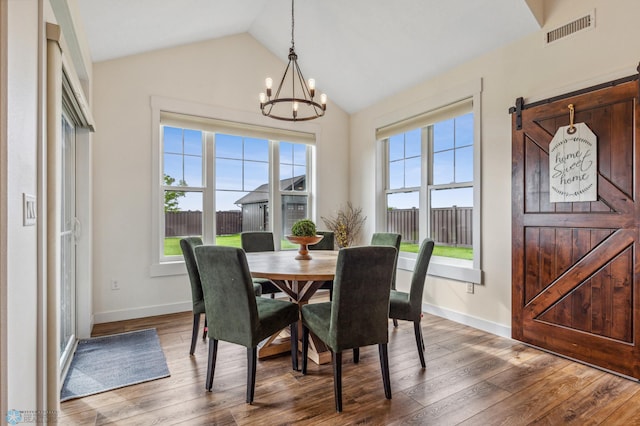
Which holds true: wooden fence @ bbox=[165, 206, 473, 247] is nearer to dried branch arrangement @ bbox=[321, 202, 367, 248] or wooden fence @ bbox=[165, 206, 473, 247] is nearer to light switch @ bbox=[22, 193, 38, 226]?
dried branch arrangement @ bbox=[321, 202, 367, 248]

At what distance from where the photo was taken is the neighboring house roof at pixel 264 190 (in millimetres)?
4562

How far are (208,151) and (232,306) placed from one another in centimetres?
269

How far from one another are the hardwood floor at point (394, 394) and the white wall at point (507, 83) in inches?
26.5

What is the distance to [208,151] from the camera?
4234 mm

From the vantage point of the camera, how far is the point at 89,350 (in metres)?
2.80

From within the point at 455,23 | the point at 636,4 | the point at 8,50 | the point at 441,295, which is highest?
the point at 455,23

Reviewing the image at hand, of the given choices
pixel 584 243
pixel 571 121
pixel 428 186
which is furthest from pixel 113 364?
pixel 571 121

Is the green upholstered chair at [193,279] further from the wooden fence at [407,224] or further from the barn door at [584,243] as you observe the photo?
the barn door at [584,243]

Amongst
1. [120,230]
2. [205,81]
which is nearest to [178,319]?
[120,230]

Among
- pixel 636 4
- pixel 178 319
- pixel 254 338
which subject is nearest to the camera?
pixel 254 338

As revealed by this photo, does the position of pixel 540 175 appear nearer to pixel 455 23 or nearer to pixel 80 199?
pixel 455 23

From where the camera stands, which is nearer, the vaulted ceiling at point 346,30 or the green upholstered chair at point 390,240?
the vaulted ceiling at point 346,30

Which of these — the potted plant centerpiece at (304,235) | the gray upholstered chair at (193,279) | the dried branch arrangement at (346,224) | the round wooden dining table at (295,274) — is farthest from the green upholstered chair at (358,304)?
the dried branch arrangement at (346,224)

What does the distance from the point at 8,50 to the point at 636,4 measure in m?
3.65
